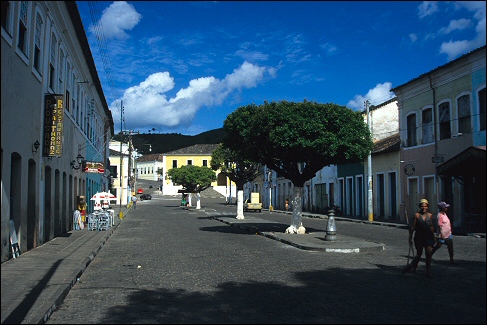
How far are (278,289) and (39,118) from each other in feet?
31.0

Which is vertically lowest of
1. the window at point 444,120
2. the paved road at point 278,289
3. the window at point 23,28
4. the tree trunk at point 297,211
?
the paved road at point 278,289

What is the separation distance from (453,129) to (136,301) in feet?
17.1

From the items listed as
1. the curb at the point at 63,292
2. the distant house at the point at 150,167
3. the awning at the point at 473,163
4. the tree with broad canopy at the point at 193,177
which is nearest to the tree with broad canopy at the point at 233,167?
the tree with broad canopy at the point at 193,177

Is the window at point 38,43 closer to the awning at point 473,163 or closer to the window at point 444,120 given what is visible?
the window at point 444,120

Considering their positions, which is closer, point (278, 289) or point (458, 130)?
point (458, 130)

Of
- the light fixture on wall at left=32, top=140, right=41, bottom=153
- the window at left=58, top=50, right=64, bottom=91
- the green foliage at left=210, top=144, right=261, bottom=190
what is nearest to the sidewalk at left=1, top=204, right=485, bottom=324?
the light fixture on wall at left=32, top=140, right=41, bottom=153

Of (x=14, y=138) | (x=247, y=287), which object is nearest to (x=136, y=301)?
(x=247, y=287)

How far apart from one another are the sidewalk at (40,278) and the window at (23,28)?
205 inches

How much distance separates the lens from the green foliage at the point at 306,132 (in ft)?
53.5

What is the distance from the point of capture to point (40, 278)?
29.1ft

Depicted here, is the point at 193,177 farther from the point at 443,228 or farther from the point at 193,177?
the point at 443,228

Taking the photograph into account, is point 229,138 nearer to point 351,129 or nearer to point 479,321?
point 351,129

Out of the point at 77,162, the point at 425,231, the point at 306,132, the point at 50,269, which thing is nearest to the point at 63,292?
the point at 50,269

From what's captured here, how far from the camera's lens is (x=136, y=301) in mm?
7273
